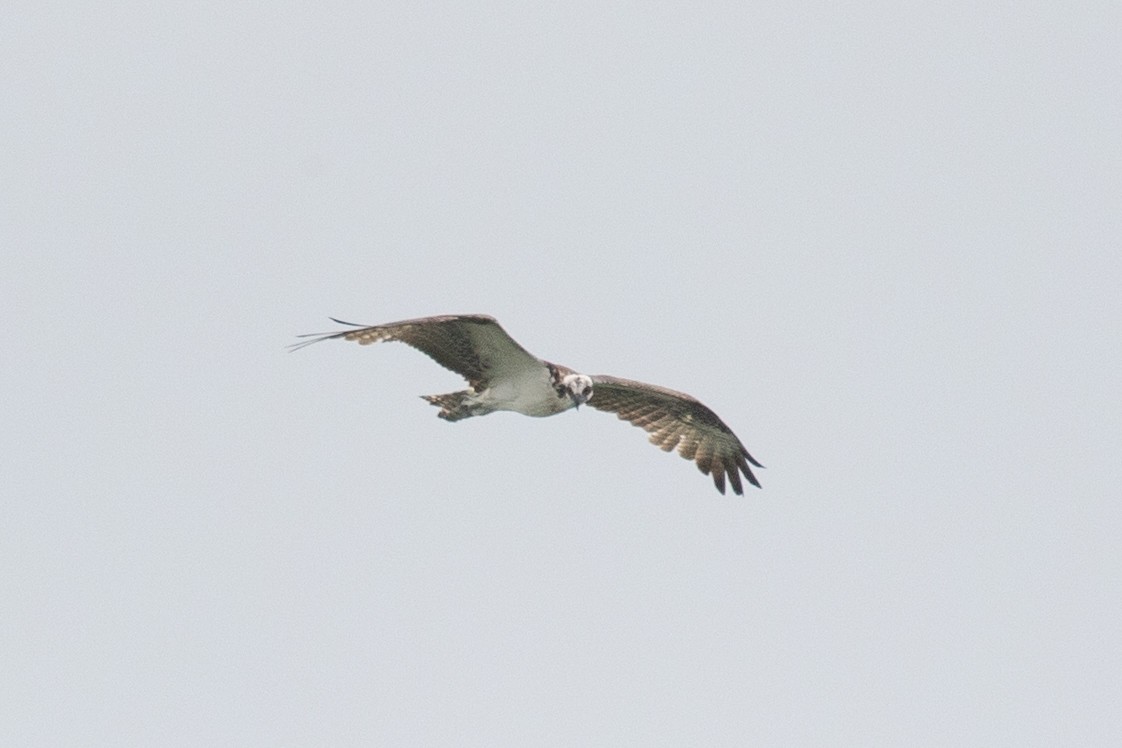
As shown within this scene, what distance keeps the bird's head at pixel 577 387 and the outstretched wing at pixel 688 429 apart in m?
2.63

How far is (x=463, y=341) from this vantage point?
18766 millimetres

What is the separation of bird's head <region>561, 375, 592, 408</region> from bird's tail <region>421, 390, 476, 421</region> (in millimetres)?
1175

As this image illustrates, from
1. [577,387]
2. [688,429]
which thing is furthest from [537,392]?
[688,429]

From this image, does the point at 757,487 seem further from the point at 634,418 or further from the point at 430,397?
the point at 430,397

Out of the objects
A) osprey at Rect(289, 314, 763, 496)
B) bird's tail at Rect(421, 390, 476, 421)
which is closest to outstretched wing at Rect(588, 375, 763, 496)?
osprey at Rect(289, 314, 763, 496)

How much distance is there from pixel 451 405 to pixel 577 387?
152cm

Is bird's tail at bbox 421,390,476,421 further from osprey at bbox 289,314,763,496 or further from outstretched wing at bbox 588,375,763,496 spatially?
outstretched wing at bbox 588,375,763,496

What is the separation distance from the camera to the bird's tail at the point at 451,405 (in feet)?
65.2

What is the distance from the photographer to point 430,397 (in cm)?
2002

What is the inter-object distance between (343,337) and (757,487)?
745 cm

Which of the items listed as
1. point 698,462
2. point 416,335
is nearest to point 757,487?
point 698,462

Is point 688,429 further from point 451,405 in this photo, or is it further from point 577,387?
point 451,405

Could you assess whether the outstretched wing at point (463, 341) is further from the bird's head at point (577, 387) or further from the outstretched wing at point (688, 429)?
the outstretched wing at point (688, 429)

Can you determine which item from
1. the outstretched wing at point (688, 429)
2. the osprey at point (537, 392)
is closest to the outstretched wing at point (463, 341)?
the osprey at point (537, 392)
